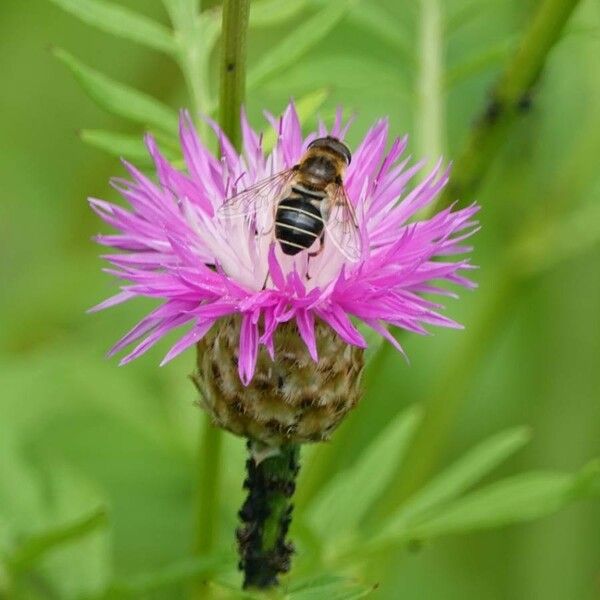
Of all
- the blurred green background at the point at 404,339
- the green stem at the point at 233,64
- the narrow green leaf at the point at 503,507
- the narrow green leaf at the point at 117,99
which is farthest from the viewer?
the blurred green background at the point at 404,339

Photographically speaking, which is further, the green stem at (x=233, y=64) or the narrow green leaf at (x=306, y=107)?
the narrow green leaf at (x=306, y=107)

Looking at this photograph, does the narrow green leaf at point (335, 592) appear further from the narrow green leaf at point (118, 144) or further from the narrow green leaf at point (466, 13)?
the narrow green leaf at point (466, 13)

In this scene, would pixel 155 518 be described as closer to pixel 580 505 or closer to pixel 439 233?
pixel 580 505

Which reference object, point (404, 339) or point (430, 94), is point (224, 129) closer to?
point (430, 94)

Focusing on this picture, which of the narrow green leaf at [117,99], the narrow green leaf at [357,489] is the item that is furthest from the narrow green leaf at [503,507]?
the narrow green leaf at [117,99]

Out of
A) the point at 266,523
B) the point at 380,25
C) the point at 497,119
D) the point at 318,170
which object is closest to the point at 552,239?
the point at 380,25

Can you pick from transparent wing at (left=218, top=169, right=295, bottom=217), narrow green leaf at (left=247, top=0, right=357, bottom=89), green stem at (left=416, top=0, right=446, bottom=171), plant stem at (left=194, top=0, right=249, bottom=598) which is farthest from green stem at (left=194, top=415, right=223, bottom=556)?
green stem at (left=416, top=0, right=446, bottom=171)

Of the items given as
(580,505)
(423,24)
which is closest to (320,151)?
(423,24)
